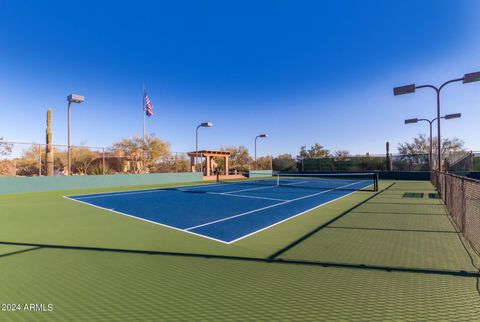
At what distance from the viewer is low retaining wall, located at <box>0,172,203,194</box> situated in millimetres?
16828

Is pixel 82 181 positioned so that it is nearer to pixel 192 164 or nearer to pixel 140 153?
pixel 140 153

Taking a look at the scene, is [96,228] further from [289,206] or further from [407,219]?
[407,219]

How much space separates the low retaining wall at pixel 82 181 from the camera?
55.2ft

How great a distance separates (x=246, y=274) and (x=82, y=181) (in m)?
20.1

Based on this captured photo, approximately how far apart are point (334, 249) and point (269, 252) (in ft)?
4.25

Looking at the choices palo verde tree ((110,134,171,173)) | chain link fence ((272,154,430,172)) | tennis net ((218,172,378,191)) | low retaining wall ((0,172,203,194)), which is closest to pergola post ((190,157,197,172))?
low retaining wall ((0,172,203,194))

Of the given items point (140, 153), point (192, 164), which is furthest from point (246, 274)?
point (192, 164)

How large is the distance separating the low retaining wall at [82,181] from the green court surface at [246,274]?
1284cm

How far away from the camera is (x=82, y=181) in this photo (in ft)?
66.3

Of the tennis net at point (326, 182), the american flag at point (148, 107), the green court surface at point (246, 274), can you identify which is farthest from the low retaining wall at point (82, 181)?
the green court surface at point (246, 274)

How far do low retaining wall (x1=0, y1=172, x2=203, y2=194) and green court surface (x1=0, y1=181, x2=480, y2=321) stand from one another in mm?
12843

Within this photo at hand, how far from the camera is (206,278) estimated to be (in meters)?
3.93

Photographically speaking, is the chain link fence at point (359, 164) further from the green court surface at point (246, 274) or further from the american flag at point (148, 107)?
the green court surface at point (246, 274)

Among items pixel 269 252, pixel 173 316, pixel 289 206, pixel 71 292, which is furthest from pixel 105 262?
pixel 289 206
